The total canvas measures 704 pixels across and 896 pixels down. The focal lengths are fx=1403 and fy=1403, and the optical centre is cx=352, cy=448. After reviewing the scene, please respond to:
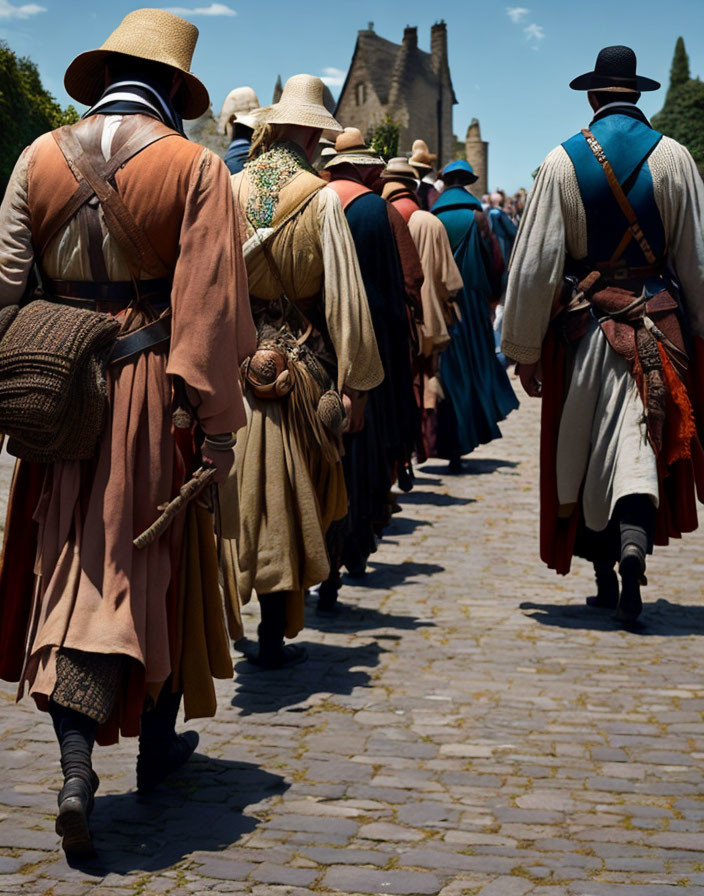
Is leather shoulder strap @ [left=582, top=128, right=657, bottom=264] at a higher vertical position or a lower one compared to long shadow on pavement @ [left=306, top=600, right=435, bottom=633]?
higher

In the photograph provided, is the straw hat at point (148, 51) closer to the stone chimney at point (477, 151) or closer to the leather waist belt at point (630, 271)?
the leather waist belt at point (630, 271)

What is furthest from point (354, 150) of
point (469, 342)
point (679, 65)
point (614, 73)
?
point (679, 65)

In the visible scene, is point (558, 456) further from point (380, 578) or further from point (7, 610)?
point (7, 610)

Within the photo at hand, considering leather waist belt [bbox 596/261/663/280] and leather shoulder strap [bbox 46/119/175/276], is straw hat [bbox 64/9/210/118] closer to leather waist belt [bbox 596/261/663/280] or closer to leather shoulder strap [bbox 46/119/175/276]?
leather shoulder strap [bbox 46/119/175/276]

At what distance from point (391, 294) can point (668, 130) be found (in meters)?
46.5

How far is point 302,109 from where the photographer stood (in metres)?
5.51

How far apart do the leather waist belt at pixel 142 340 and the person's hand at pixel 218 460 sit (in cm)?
33

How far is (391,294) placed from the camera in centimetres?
634

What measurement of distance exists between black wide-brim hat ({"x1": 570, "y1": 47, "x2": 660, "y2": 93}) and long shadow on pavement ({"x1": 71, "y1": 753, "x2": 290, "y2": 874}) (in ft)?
11.9

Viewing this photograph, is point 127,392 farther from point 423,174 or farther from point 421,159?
point 423,174

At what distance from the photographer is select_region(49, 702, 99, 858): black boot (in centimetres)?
349

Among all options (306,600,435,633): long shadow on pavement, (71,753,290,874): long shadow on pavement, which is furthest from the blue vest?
(71,753,290,874): long shadow on pavement

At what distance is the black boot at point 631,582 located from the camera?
6.14m

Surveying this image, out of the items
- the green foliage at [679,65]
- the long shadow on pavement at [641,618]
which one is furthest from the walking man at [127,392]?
the green foliage at [679,65]
